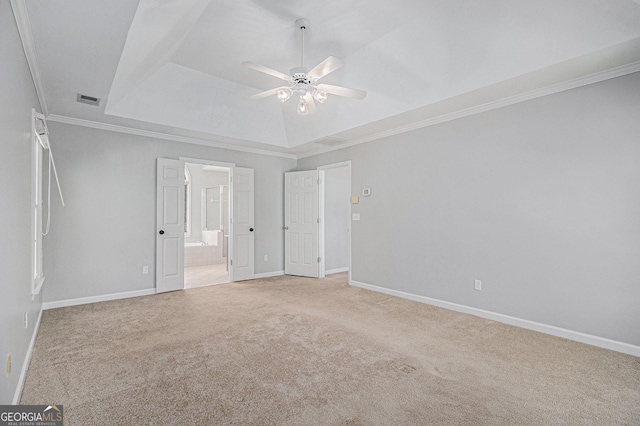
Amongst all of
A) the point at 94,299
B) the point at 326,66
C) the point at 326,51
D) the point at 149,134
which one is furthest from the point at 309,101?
the point at 94,299

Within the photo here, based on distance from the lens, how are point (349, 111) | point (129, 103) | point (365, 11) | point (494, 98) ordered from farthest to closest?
1. point (349, 111)
2. point (129, 103)
3. point (494, 98)
4. point (365, 11)

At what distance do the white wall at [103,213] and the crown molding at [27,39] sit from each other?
110 centimetres

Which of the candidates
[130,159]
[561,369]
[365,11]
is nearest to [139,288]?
[130,159]

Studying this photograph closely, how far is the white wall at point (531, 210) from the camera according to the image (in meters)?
2.79

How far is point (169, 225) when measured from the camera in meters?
4.98

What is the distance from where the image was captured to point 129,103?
4.11 metres

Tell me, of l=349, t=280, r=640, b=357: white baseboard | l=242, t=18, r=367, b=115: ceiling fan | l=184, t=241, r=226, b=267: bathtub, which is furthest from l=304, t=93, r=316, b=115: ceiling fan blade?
l=184, t=241, r=226, b=267: bathtub

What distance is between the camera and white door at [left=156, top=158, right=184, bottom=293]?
16.0ft

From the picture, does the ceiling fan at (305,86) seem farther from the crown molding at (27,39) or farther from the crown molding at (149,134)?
the crown molding at (149,134)

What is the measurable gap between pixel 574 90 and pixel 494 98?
70 centimetres

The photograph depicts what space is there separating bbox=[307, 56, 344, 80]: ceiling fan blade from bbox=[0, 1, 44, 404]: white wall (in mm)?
2062

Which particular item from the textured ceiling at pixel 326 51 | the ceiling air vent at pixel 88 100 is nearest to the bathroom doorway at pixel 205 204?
the textured ceiling at pixel 326 51

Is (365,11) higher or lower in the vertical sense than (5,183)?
higher

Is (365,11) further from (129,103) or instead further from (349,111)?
(129,103)
